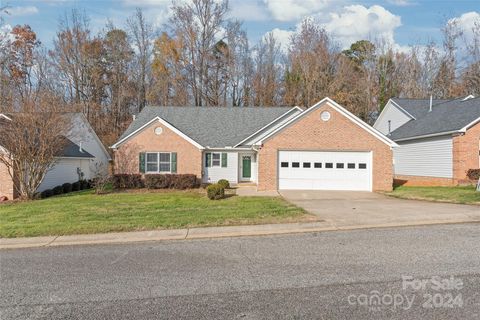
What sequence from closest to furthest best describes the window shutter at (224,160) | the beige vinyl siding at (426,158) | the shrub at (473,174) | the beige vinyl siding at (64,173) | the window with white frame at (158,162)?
the shrub at (473,174) → the beige vinyl siding at (64,173) → the beige vinyl siding at (426,158) → the window with white frame at (158,162) → the window shutter at (224,160)

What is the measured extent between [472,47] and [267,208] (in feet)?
134

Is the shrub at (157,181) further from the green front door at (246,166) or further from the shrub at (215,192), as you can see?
the shrub at (215,192)

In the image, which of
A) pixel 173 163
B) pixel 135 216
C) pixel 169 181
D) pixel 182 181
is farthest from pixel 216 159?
pixel 135 216

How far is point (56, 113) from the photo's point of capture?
20797 mm

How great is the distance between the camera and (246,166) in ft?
90.4

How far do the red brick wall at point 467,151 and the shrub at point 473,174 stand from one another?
0.36 m

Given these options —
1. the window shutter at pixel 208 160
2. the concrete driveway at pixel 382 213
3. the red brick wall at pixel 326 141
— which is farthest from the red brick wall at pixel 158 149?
the concrete driveway at pixel 382 213

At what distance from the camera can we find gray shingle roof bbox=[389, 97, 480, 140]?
78.1ft

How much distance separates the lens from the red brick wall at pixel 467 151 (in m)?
22.6

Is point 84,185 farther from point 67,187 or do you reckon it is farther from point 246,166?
point 246,166

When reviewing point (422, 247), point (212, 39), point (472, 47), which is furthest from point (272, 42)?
A: point (422, 247)

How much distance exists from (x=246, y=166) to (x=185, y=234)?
693 inches

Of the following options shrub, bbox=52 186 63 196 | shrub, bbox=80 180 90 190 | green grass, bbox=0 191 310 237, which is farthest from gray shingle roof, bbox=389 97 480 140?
shrub, bbox=52 186 63 196

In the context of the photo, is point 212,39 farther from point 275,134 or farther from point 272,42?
point 275,134
